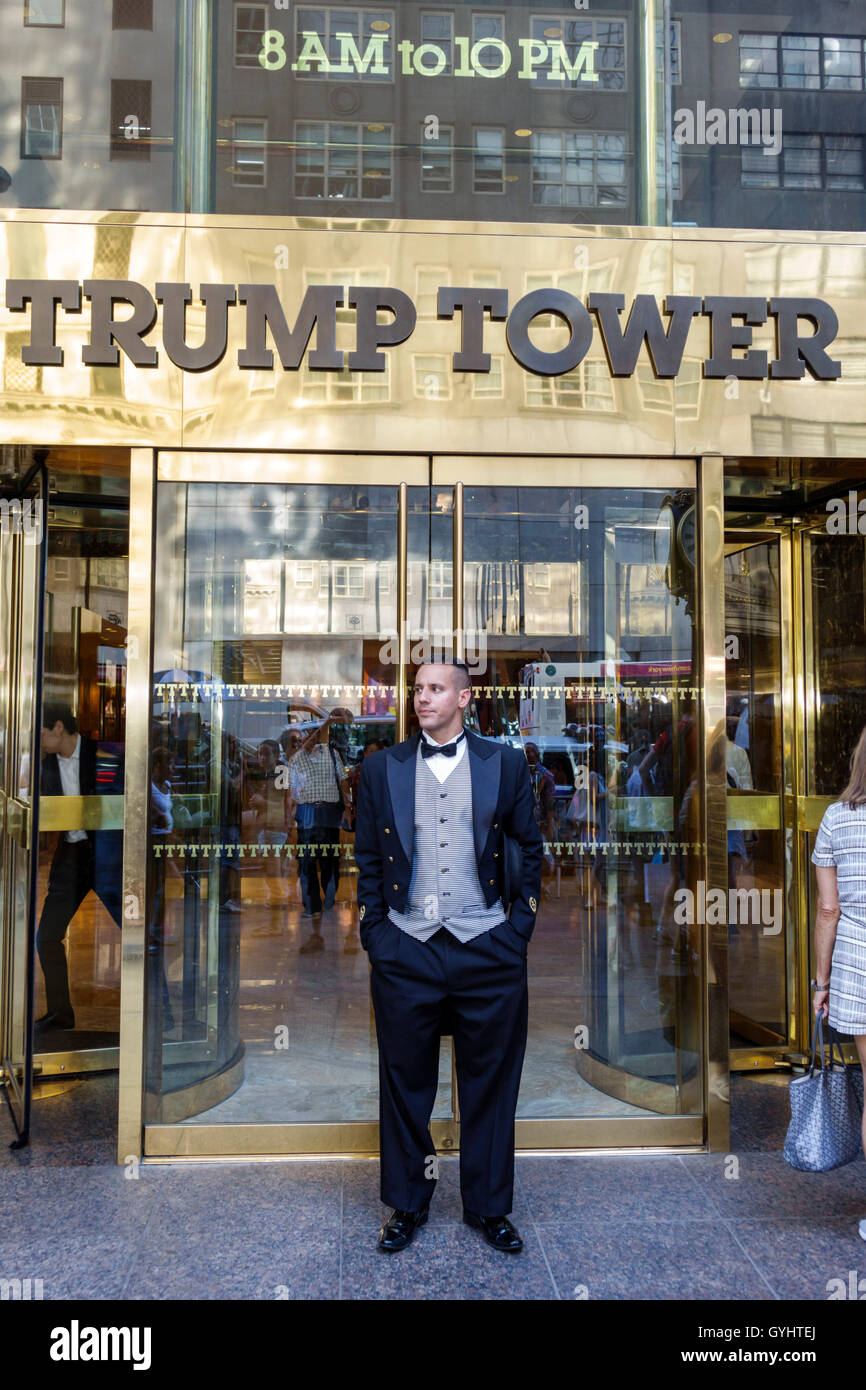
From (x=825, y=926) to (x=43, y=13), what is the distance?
16.9 feet

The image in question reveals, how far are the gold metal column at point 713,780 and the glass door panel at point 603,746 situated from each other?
0.22ft

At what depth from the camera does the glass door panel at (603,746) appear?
450cm

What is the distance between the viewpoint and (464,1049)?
3.66 m

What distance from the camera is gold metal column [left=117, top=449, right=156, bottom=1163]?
4.20m

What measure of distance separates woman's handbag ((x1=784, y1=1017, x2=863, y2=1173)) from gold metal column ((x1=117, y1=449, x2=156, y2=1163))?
251 cm

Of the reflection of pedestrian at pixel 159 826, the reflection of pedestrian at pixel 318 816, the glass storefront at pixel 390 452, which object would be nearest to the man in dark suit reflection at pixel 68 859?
the glass storefront at pixel 390 452

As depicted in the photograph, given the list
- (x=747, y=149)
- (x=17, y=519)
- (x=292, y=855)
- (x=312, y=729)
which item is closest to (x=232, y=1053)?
(x=292, y=855)

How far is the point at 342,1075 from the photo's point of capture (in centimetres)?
444

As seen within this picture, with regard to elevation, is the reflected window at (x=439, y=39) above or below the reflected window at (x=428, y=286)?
above

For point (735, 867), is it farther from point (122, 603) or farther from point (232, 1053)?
point (122, 603)

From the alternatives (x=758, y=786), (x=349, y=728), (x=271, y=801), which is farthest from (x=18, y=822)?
(x=758, y=786)

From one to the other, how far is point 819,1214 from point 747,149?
14.9 feet

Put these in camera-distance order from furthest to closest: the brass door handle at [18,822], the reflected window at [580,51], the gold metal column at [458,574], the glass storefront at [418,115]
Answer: the reflected window at [580,51], the brass door handle at [18,822], the glass storefront at [418,115], the gold metal column at [458,574]

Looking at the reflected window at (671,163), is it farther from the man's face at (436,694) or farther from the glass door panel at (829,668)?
the man's face at (436,694)
